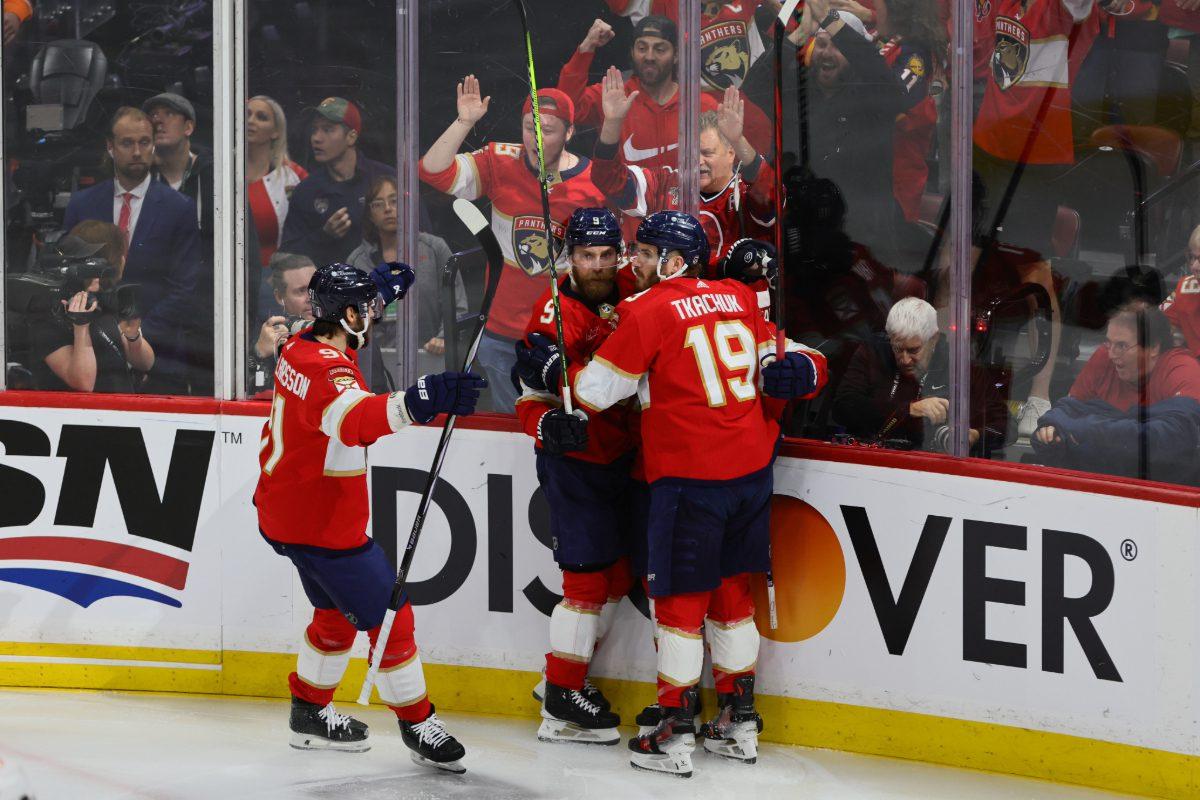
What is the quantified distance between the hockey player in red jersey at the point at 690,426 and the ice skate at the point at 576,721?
0.22 metres

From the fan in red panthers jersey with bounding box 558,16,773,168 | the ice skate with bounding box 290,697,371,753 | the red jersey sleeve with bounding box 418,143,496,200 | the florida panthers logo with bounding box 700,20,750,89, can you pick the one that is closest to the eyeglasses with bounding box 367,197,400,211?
the red jersey sleeve with bounding box 418,143,496,200

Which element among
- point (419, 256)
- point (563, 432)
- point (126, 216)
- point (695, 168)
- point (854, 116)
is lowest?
point (563, 432)

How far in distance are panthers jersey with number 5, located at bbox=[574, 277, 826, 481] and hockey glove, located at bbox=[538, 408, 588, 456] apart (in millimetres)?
69

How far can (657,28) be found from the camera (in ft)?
14.6

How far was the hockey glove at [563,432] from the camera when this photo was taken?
12.9ft

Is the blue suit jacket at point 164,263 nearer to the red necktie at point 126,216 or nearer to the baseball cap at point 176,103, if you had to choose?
the red necktie at point 126,216

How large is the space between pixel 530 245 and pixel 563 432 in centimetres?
92

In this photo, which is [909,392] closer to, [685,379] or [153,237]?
[685,379]

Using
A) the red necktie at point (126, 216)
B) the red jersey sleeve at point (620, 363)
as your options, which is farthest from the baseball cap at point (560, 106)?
the red necktie at point (126, 216)

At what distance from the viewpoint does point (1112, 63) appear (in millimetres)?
3906

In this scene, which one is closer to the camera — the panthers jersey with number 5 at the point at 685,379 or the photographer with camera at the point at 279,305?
the panthers jersey with number 5 at the point at 685,379

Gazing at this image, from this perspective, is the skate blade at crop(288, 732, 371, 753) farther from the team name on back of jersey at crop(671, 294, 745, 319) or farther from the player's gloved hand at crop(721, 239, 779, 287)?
the player's gloved hand at crop(721, 239, 779, 287)

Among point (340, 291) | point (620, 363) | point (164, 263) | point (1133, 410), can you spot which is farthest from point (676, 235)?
point (164, 263)

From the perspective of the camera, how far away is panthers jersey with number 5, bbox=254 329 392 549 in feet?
12.4
